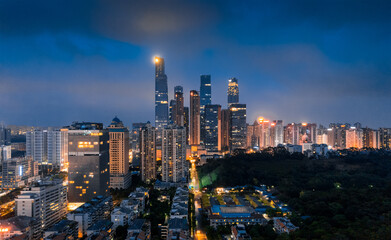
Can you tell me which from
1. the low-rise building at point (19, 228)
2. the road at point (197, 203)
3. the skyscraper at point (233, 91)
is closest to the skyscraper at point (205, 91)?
the skyscraper at point (233, 91)

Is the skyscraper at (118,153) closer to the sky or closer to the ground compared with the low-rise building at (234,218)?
closer to the sky

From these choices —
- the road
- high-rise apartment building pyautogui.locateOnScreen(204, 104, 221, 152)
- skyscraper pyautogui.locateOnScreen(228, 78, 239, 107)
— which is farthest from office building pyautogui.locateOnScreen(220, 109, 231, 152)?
the road

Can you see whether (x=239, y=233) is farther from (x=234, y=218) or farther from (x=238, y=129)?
(x=238, y=129)

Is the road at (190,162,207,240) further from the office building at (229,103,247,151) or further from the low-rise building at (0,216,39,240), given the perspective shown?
the office building at (229,103,247,151)

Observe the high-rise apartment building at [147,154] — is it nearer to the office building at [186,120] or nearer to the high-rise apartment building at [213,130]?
the high-rise apartment building at [213,130]

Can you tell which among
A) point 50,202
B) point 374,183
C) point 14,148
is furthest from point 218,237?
point 14,148

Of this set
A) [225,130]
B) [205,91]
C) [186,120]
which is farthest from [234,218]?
[205,91]

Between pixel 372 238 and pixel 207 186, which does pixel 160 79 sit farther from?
pixel 372 238
